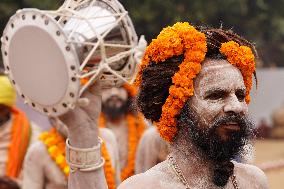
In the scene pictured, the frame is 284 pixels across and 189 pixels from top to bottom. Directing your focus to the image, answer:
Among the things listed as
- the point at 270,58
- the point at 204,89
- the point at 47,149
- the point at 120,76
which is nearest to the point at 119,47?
the point at 120,76

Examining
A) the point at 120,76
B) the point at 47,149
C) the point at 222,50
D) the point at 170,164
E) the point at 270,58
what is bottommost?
the point at 47,149

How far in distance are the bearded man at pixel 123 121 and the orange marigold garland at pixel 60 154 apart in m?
2.04

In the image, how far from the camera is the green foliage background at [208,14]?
16109 mm

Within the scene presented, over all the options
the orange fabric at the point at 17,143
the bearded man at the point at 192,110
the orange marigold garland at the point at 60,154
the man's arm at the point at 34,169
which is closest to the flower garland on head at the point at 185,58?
the bearded man at the point at 192,110

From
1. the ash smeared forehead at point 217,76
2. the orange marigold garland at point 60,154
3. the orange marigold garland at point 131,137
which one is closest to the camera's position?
the ash smeared forehead at point 217,76

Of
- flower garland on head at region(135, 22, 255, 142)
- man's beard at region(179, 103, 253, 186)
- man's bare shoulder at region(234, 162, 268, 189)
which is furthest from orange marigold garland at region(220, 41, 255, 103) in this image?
man's bare shoulder at region(234, 162, 268, 189)

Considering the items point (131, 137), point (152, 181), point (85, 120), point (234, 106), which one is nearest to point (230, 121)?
point (234, 106)

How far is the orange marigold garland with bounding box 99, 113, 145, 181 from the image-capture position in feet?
27.5

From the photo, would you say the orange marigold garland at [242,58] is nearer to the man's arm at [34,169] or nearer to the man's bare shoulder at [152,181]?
the man's bare shoulder at [152,181]

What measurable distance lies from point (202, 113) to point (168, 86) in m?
0.25

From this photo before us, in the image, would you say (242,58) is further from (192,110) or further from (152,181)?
(152,181)

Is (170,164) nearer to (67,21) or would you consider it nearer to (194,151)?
(194,151)

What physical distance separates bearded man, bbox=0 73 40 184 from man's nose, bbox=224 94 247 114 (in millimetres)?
4470

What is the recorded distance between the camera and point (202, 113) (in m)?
3.57
